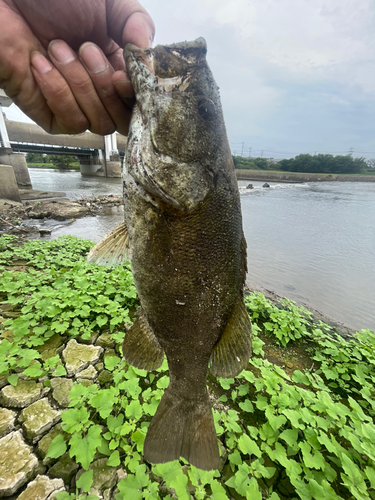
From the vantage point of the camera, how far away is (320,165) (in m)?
60.1

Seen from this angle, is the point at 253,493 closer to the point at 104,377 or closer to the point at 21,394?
the point at 104,377

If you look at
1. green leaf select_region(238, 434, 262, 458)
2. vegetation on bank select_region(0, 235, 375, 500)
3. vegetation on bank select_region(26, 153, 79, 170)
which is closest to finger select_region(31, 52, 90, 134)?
vegetation on bank select_region(0, 235, 375, 500)

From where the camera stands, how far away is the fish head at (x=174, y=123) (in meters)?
1.30

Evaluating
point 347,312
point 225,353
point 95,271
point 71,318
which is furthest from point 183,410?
point 347,312

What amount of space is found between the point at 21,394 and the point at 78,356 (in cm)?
60

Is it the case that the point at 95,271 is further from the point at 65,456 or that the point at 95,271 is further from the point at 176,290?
the point at 176,290

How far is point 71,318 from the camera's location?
314cm

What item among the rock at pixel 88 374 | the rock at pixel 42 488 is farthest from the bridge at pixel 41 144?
the rock at pixel 42 488

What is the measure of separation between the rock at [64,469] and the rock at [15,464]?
13 cm

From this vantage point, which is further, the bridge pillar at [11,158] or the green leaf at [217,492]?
the bridge pillar at [11,158]

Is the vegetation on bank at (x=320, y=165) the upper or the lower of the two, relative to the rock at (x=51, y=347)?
upper

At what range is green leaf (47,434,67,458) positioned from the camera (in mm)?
1651

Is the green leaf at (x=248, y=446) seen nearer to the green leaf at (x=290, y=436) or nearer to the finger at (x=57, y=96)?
the green leaf at (x=290, y=436)

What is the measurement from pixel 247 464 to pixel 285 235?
8.84 m
